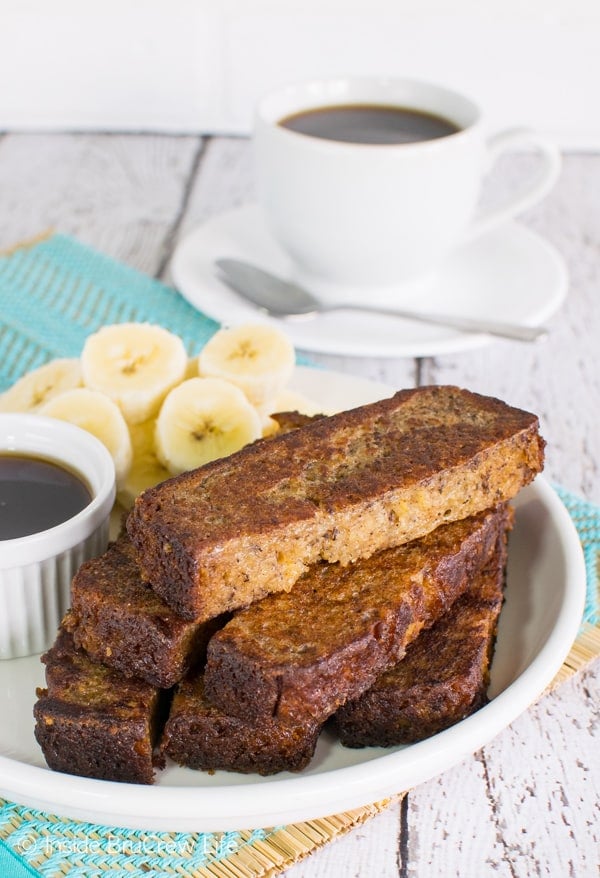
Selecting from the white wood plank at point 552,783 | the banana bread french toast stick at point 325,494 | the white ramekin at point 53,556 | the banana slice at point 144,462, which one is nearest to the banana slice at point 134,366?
the banana slice at point 144,462

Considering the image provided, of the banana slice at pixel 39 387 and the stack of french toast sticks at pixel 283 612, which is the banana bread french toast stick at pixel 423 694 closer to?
the stack of french toast sticks at pixel 283 612

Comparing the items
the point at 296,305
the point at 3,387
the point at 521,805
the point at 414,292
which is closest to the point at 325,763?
the point at 521,805

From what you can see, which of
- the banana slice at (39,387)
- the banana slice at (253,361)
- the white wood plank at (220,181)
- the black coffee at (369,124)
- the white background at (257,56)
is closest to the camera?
the banana slice at (253,361)

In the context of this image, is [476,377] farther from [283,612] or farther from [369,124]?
[283,612]

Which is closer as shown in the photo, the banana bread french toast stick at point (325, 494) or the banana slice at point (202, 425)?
the banana bread french toast stick at point (325, 494)

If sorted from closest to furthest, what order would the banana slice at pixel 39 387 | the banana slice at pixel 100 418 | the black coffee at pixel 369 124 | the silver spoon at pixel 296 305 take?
1. the banana slice at pixel 100 418
2. the banana slice at pixel 39 387
3. the silver spoon at pixel 296 305
4. the black coffee at pixel 369 124

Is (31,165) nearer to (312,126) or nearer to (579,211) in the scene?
(312,126)

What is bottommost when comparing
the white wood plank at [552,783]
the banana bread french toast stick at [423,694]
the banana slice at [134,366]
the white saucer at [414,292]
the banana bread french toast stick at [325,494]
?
the white wood plank at [552,783]

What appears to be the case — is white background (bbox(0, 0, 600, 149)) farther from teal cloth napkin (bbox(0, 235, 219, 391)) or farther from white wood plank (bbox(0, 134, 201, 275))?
teal cloth napkin (bbox(0, 235, 219, 391))

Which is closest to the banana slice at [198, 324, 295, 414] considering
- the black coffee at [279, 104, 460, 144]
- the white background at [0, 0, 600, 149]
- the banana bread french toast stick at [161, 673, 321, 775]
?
the banana bread french toast stick at [161, 673, 321, 775]
